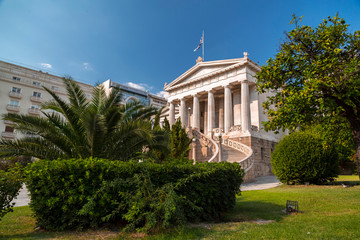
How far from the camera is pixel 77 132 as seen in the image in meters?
8.31

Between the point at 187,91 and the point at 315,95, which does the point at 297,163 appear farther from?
the point at 187,91

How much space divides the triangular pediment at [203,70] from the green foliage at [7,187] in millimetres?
27749

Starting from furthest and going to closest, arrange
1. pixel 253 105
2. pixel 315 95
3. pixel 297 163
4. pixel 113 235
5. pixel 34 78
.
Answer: pixel 34 78 < pixel 253 105 < pixel 297 163 < pixel 315 95 < pixel 113 235

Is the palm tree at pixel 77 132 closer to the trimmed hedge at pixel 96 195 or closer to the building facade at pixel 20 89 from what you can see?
the trimmed hedge at pixel 96 195

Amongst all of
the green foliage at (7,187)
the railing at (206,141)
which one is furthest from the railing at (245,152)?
the green foliage at (7,187)

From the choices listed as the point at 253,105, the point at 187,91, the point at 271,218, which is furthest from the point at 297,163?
the point at 187,91

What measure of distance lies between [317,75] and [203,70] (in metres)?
27.2

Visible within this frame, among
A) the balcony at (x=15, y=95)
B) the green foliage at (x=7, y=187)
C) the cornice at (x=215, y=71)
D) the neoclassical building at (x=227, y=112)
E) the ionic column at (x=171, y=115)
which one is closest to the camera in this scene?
the green foliage at (x=7, y=187)

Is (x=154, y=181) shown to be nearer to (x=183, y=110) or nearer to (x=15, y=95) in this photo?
(x=183, y=110)

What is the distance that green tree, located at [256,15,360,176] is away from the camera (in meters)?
6.62

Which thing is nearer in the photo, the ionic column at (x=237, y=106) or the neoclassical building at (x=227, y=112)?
the neoclassical building at (x=227, y=112)

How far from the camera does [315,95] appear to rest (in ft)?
23.6

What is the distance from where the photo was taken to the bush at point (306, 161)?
43.0 ft

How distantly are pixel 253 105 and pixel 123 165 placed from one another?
27.8m
